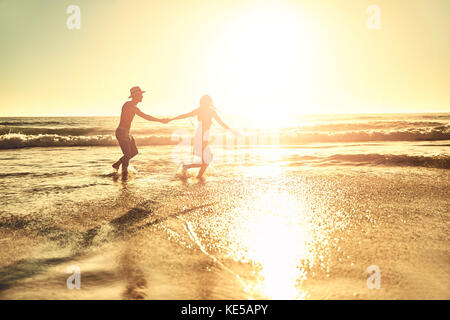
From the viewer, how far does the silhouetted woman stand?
24.6 feet

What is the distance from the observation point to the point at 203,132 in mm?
7664

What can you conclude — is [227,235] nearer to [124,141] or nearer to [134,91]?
[124,141]

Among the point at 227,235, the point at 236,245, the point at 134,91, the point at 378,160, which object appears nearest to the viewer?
the point at 236,245

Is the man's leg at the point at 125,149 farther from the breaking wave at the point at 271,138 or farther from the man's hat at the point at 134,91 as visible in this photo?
the breaking wave at the point at 271,138

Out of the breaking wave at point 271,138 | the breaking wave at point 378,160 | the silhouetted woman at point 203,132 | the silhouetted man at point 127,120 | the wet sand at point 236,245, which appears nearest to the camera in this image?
the wet sand at point 236,245

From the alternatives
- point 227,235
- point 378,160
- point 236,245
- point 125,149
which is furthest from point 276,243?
point 378,160

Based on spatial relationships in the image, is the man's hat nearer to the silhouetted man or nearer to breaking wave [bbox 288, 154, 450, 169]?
the silhouetted man

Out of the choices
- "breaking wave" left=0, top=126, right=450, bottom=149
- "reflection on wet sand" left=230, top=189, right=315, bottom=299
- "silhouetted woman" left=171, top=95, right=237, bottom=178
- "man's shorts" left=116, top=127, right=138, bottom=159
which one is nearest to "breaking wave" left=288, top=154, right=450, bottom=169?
"silhouetted woman" left=171, top=95, right=237, bottom=178

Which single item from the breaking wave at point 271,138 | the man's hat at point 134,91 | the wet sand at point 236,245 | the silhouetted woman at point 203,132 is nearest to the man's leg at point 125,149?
the man's hat at point 134,91

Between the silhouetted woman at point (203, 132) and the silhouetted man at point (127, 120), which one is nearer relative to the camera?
the silhouetted woman at point (203, 132)

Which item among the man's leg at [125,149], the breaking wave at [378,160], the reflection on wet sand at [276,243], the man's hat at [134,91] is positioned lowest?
the reflection on wet sand at [276,243]

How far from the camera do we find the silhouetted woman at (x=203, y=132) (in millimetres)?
7508
